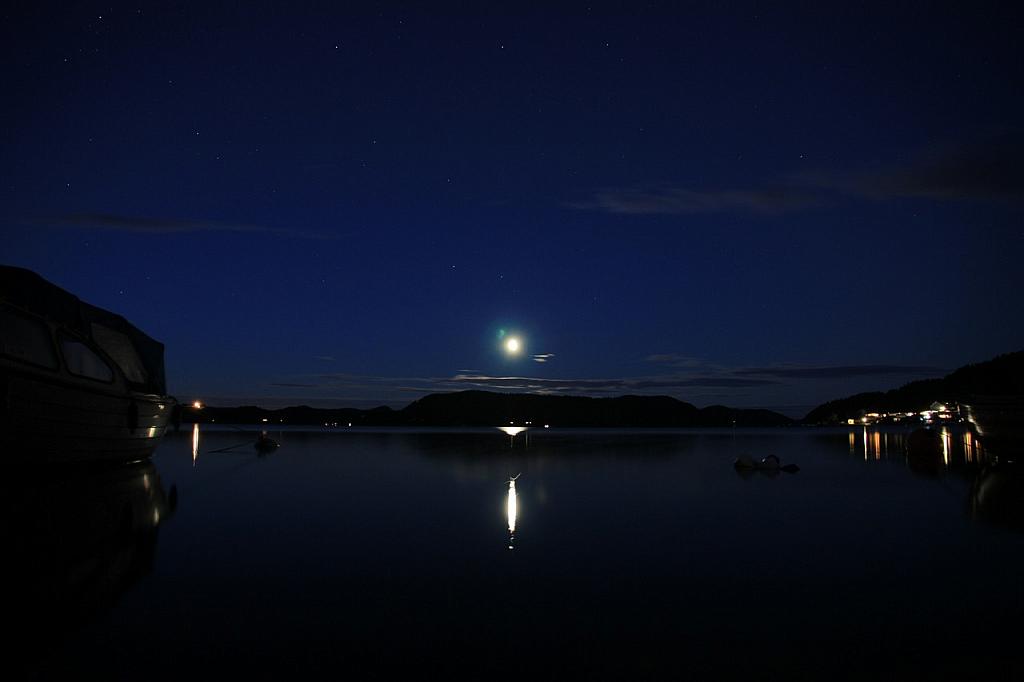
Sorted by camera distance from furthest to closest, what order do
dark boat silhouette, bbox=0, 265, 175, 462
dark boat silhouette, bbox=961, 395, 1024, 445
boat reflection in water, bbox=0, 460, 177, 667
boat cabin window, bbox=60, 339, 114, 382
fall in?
dark boat silhouette, bbox=961, 395, 1024, 445, boat cabin window, bbox=60, 339, 114, 382, dark boat silhouette, bbox=0, 265, 175, 462, boat reflection in water, bbox=0, 460, 177, 667

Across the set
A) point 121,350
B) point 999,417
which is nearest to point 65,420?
point 121,350

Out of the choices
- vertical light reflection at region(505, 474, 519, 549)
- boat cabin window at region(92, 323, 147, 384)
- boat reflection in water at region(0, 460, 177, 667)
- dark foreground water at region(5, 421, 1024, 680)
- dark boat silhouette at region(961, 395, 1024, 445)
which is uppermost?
boat cabin window at region(92, 323, 147, 384)

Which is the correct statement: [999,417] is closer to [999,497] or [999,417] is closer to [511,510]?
[999,497]

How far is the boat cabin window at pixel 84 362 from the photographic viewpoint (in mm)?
18281

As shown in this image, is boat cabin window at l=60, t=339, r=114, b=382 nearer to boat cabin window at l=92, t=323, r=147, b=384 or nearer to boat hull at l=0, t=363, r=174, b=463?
boat hull at l=0, t=363, r=174, b=463

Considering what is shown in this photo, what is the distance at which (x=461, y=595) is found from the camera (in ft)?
28.5

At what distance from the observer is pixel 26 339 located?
52.1 feet

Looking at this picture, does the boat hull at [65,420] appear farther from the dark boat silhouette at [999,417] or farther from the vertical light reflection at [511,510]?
the dark boat silhouette at [999,417]

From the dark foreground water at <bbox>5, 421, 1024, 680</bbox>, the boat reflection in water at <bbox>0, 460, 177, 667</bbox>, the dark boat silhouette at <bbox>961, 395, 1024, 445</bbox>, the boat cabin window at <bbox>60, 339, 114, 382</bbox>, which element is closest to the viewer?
the dark foreground water at <bbox>5, 421, 1024, 680</bbox>

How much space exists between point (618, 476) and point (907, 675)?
21.7m

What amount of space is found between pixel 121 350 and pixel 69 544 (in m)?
17.6

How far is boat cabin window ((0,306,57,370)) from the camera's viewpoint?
15.0 meters

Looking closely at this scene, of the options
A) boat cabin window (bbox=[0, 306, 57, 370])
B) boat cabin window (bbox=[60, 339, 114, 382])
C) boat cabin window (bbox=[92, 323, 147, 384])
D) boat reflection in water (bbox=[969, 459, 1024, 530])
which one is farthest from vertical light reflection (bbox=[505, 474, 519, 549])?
boat cabin window (bbox=[92, 323, 147, 384])

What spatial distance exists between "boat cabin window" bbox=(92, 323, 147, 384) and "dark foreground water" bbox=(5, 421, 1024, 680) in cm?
710
